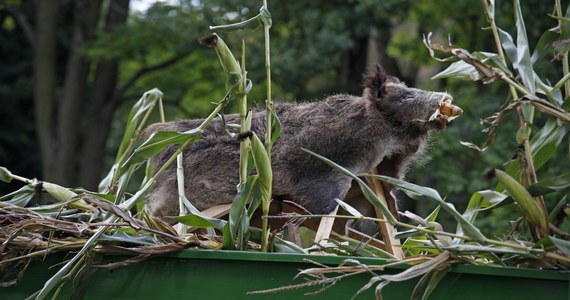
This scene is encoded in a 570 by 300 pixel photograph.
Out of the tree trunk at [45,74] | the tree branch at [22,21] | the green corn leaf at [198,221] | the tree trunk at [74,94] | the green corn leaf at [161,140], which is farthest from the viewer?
the tree branch at [22,21]

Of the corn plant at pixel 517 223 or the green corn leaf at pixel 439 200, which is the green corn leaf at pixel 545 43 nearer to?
the corn plant at pixel 517 223

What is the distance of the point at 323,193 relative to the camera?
4.77 metres

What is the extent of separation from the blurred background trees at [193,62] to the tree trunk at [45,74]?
2cm

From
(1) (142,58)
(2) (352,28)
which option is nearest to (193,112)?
(1) (142,58)

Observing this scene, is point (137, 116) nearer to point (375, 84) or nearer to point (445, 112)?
point (375, 84)

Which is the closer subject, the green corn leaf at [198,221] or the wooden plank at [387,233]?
the green corn leaf at [198,221]

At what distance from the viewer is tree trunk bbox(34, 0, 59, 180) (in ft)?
49.0

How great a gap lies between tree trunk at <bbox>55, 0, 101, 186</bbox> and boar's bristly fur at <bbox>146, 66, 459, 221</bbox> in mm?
10413

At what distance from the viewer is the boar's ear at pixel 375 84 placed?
16.3 feet

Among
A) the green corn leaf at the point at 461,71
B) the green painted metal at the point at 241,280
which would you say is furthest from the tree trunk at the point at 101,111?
the green corn leaf at the point at 461,71

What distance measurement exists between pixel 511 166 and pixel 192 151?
8.81ft

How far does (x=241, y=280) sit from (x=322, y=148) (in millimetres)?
2302

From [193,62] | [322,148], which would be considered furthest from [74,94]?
[322,148]

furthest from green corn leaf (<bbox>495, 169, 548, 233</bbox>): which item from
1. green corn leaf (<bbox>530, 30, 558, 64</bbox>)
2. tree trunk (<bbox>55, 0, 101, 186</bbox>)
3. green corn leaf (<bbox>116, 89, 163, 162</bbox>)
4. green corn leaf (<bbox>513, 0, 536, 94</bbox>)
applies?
tree trunk (<bbox>55, 0, 101, 186</bbox>)
